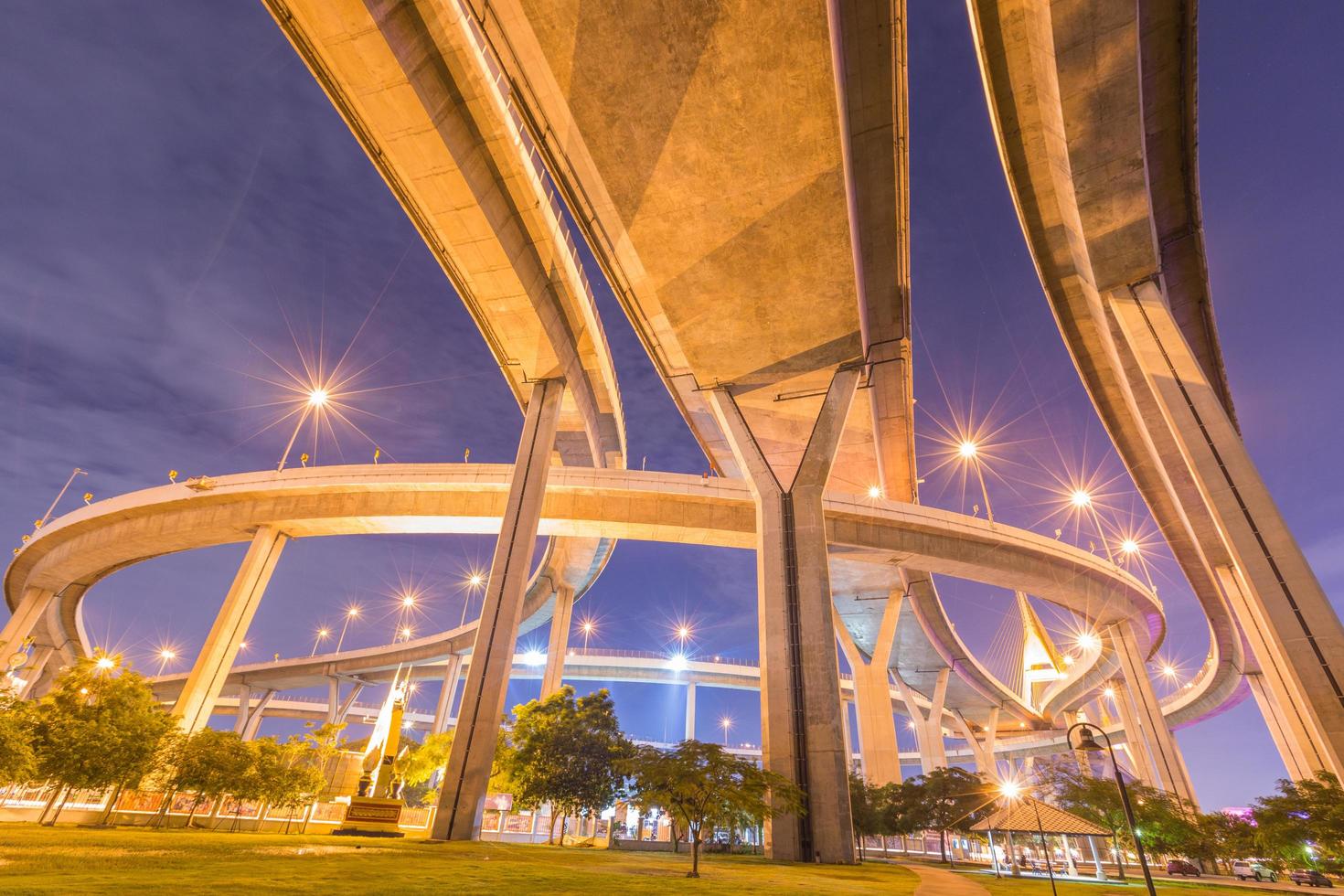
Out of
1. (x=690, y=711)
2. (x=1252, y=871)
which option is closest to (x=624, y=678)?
(x=690, y=711)

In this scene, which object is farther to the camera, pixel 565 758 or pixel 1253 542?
pixel 565 758

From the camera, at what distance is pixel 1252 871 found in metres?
36.1

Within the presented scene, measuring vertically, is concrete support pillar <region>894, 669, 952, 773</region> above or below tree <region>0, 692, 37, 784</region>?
above

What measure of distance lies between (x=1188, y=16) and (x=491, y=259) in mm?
25134

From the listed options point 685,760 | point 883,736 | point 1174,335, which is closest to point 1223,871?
point 883,736

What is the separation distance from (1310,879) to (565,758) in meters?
36.0

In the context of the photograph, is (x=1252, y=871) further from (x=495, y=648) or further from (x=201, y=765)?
(x=201, y=765)

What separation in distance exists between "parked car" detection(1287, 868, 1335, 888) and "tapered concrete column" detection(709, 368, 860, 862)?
81.2 ft

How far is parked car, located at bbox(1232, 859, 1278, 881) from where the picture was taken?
33.7 metres

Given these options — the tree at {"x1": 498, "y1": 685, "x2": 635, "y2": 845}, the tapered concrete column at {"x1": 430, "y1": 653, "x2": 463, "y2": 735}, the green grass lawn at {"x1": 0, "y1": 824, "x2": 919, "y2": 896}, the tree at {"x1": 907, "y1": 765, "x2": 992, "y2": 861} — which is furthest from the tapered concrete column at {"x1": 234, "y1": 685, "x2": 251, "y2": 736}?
the tree at {"x1": 907, "y1": 765, "x2": 992, "y2": 861}

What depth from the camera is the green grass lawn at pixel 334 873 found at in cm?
746

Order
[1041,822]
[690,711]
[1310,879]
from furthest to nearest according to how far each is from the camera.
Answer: [690,711] → [1310,879] → [1041,822]

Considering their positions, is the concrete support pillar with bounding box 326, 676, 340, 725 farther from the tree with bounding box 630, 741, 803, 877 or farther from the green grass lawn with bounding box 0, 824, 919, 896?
the tree with bounding box 630, 741, 803, 877

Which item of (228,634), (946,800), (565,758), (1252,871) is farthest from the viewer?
(946,800)
